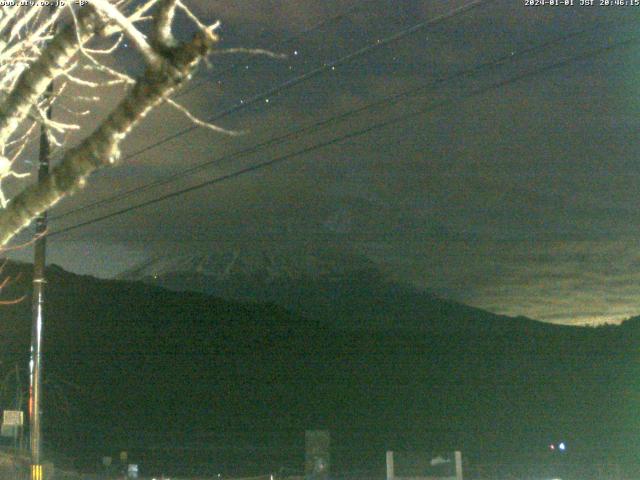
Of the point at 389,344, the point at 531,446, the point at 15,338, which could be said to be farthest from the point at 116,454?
the point at 389,344

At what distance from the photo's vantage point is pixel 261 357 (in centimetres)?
10344

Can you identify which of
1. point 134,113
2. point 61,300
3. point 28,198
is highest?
point 61,300

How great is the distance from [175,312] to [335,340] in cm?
2062

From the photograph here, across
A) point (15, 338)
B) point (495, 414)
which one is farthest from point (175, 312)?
A: point (15, 338)

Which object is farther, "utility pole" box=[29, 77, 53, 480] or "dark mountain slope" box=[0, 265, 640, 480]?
"dark mountain slope" box=[0, 265, 640, 480]

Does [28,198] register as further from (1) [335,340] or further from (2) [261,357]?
(1) [335,340]

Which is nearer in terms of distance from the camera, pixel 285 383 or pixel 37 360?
pixel 37 360

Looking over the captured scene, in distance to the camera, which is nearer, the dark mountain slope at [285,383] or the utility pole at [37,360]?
the utility pole at [37,360]

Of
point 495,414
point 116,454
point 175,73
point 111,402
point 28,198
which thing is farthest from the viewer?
point 495,414

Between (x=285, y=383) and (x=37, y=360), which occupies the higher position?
(x=37, y=360)

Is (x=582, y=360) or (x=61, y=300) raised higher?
(x=61, y=300)

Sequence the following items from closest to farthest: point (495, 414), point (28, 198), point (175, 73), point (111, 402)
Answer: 1. point (175, 73)
2. point (28, 198)
3. point (111, 402)
4. point (495, 414)

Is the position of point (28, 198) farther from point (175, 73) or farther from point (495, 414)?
point (495, 414)

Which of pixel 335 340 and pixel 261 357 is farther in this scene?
pixel 335 340
